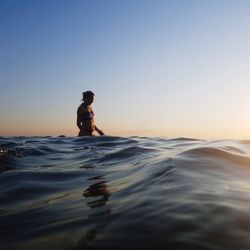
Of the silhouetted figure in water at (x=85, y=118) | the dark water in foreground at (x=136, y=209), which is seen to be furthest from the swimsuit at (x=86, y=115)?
the dark water in foreground at (x=136, y=209)

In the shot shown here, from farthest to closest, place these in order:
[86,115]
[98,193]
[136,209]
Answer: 1. [86,115]
2. [98,193]
3. [136,209]

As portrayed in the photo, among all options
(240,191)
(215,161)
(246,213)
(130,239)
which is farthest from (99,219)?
(215,161)

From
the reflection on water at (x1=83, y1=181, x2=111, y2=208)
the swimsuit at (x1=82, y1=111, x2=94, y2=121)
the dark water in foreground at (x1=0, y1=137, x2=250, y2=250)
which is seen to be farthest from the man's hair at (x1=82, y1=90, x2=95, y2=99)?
the reflection on water at (x1=83, y1=181, x2=111, y2=208)

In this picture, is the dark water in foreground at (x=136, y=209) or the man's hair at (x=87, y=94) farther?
the man's hair at (x=87, y=94)

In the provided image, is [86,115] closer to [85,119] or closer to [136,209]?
[85,119]

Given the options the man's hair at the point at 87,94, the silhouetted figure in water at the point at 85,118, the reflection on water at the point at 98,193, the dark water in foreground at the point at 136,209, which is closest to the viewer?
the dark water in foreground at the point at 136,209

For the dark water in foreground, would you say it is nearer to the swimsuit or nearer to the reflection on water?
the reflection on water

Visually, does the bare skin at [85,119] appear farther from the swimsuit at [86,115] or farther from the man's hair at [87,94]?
the man's hair at [87,94]

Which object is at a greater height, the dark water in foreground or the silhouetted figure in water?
the silhouetted figure in water

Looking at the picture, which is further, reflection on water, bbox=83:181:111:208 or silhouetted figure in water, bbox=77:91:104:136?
silhouetted figure in water, bbox=77:91:104:136

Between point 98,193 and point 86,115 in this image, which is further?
point 86,115

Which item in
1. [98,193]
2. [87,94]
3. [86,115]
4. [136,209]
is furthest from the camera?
[86,115]

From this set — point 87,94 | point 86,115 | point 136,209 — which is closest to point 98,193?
point 136,209

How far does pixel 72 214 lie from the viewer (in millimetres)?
2613
